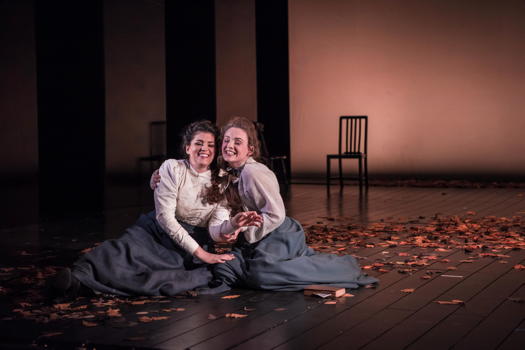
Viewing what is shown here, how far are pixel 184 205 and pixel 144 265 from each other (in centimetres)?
35

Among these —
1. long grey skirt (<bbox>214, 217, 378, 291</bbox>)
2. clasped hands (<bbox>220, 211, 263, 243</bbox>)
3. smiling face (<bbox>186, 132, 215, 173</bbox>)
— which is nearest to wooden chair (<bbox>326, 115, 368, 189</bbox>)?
long grey skirt (<bbox>214, 217, 378, 291</bbox>)

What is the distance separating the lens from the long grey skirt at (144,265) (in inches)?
142

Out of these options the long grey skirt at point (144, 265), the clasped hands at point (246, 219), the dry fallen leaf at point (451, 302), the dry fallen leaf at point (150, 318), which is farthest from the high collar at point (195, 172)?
the dry fallen leaf at point (451, 302)

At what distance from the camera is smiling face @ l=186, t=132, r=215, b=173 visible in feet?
12.5

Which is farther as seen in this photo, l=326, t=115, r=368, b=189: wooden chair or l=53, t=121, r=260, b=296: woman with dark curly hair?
l=326, t=115, r=368, b=189: wooden chair

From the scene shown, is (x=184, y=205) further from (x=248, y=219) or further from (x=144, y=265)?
(x=248, y=219)

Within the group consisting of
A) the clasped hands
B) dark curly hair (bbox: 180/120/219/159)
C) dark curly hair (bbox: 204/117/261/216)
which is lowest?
the clasped hands

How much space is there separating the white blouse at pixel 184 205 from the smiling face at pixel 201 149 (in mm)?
50

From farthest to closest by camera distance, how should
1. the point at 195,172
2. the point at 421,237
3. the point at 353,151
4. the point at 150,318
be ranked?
the point at 353,151, the point at 421,237, the point at 195,172, the point at 150,318

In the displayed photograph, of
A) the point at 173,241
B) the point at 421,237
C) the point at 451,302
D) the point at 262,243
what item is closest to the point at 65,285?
the point at 173,241

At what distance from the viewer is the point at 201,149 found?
382 centimetres

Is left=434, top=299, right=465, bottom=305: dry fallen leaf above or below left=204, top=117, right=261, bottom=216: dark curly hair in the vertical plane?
below

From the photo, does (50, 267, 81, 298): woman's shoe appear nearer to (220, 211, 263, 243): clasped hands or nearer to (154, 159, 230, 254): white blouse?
(154, 159, 230, 254): white blouse

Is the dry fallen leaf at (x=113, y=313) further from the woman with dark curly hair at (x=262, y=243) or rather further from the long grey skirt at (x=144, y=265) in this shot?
the woman with dark curly hair at (x=262, y=243)
